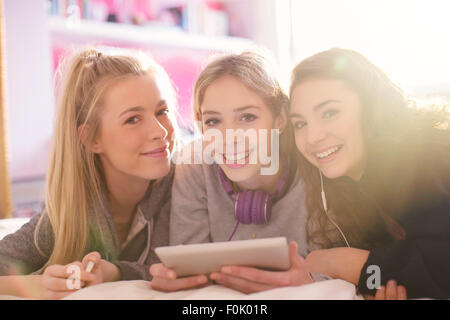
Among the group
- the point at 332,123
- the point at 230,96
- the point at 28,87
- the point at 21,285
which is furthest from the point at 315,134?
the point at 28,87

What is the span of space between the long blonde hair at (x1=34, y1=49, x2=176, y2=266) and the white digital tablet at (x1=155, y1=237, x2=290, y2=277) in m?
0.46

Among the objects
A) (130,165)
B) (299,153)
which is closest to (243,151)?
(299,153)

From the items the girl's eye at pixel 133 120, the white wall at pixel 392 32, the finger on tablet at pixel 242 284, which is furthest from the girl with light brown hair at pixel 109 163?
the white wall at pixel 392 32

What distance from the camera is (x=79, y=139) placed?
49.4 inches

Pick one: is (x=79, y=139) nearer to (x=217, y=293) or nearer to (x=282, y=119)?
(x=282, y=119)

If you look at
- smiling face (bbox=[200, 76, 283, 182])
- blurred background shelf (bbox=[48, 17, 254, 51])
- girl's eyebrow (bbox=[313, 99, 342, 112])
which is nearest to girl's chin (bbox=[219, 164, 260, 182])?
smiling face (bbox=[200, 76, 283, 182])

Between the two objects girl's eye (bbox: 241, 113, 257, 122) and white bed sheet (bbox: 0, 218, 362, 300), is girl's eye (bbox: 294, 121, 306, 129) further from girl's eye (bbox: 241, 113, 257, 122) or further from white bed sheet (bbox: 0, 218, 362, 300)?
white bed sheet (bbox: 0, 218, 362, 300)

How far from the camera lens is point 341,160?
1018 millimetres

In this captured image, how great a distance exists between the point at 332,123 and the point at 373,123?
4.3 inches

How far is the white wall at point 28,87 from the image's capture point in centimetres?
229

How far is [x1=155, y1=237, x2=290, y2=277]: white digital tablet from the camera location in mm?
745

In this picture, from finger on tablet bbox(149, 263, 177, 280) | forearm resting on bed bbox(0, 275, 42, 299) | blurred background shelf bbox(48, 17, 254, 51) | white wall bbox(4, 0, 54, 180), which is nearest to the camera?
finger on tablet bbox(149, 263, 177, 280)
